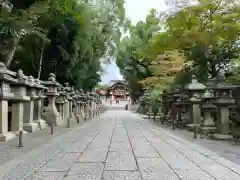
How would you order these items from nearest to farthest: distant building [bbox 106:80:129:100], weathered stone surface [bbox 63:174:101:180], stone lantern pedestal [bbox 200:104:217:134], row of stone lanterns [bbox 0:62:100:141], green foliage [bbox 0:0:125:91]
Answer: weathered stone surface [bbox 63:174:101:180], row of stone lanterns [bbox 0:62:100:141], stone lantern pedestal [bbox 200:104:217:134], green foliage [bbox 0:0:125:91], distant building [bbox 106:80:129:100]

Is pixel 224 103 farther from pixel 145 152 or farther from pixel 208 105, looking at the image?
pixel 145 152

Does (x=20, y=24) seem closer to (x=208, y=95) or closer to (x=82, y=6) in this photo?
(x=208, y=95)

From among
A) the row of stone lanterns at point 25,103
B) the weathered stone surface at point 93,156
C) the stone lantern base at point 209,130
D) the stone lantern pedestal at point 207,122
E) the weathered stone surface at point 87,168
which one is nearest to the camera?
the weathered stone surface at point 87,168

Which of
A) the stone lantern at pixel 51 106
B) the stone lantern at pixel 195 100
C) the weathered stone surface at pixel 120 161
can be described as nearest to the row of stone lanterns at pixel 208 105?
the stone lantern at pixel 195 100

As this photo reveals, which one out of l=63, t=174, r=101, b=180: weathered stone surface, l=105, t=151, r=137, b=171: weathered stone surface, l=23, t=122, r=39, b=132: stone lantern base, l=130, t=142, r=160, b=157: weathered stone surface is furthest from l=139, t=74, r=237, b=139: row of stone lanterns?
l=63, t=174, r=101, b=180: weathered stone surface

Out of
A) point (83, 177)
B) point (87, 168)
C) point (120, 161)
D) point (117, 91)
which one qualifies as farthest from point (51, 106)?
point (117, 91)

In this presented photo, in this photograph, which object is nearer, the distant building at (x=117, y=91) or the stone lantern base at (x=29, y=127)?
the stone lantern base at (x=29, y=127)

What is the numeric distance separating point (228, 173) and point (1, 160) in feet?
17.1

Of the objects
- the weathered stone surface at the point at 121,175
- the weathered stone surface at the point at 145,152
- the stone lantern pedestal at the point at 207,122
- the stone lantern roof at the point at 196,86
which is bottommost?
the weathered stone surface at the point at 121,175

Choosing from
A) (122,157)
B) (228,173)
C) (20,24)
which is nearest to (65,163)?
(122,157)

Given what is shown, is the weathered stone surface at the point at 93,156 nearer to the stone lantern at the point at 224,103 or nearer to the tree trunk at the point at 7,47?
the stone lantern at the point at 224,103

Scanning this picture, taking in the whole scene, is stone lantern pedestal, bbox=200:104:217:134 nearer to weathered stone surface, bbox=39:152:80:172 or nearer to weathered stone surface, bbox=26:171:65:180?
weathered stone surface, bbox=39:152:80:172

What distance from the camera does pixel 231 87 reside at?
13.1m

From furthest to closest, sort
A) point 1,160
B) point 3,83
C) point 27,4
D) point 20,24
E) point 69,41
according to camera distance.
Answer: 1. point 69,41
2. point 20,24
3. point 3,83
4. point 27,4
5. point 1,160
